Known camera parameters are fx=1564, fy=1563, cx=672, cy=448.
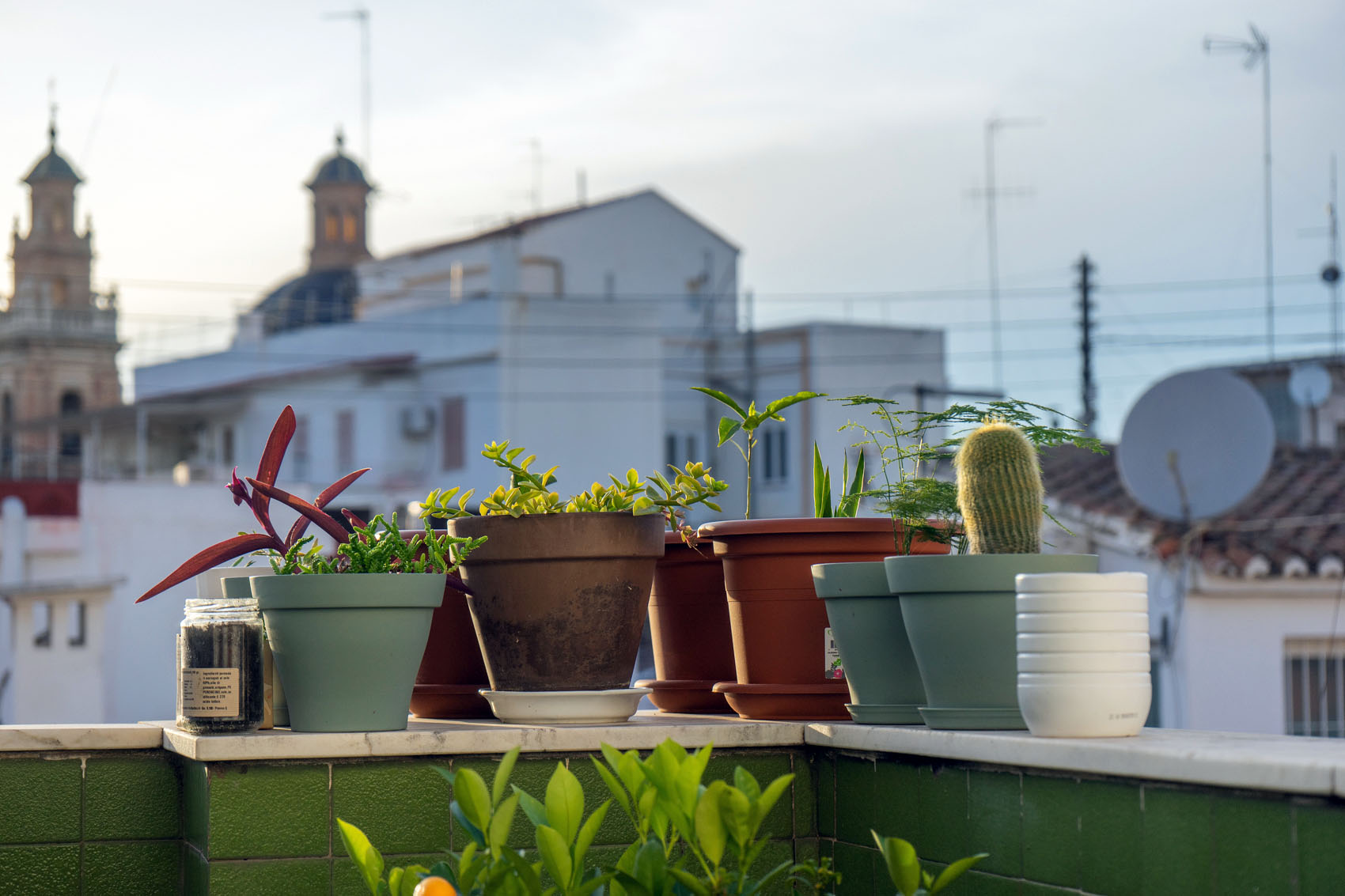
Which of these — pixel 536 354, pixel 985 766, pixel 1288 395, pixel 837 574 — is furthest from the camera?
pixel 536 354

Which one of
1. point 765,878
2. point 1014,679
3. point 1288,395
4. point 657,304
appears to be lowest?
point 765,878

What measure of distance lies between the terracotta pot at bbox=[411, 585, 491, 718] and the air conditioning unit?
27.2 m

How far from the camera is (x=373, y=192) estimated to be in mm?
47625

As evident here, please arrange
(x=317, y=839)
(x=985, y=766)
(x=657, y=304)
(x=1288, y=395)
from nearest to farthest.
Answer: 1. (x=985, y=766)
2. (x=317, y=839)
3. (x=1288, y=395)
4. (x=657, y=304)

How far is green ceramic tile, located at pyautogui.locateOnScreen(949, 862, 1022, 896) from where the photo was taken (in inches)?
65.4

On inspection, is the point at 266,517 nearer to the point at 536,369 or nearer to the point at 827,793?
the point at 827,793

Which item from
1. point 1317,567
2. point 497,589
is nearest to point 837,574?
point 497,589

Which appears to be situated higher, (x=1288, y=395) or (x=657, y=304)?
(x=657, y=304)

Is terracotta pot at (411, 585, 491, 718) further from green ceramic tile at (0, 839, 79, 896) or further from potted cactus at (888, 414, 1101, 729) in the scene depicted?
potted cactus at (888, 414, 1101, 729)

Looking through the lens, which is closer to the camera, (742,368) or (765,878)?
(765,878)

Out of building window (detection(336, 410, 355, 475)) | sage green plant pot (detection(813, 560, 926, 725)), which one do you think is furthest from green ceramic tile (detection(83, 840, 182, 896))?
building window (detection(336, 410, 355, 475))

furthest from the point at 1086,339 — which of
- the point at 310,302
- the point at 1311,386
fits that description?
the point at 310,302

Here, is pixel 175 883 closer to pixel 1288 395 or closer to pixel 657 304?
pixel 1288 395

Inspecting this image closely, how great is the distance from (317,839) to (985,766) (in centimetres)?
79
